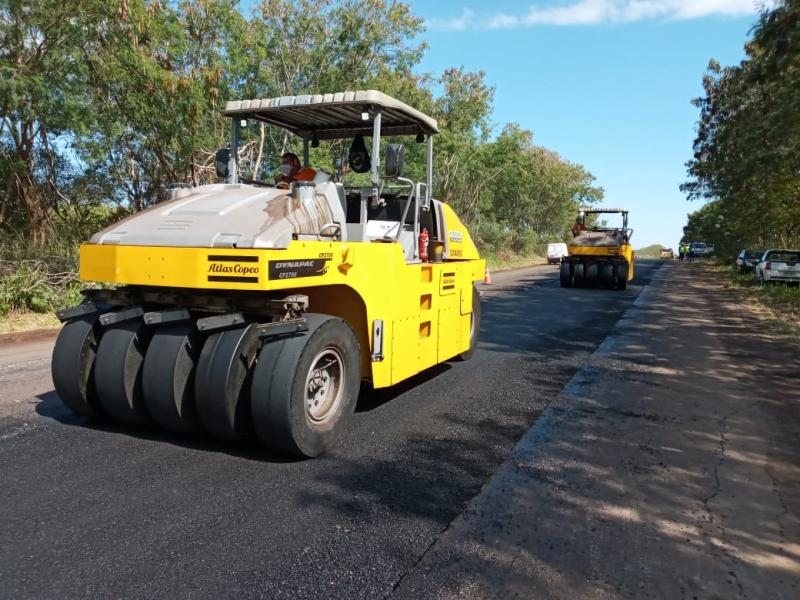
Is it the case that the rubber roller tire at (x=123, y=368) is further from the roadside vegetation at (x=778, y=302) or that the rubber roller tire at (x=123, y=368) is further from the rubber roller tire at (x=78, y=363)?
the roadside vegetation at (x=778, y=302)

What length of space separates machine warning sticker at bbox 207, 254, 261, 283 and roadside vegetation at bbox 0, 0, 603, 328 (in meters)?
5.23

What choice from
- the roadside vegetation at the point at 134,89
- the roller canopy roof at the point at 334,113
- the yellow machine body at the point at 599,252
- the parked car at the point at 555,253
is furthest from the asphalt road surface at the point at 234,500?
the parked car at the point at 555,253

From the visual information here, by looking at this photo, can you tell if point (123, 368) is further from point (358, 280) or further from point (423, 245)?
point (423, 245)

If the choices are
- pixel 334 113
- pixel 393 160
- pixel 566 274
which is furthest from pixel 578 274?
pixel 393 160

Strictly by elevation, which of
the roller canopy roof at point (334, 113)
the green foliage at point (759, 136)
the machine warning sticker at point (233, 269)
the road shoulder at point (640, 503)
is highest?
the green foliage at point (759, 136)

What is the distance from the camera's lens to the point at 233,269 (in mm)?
3729

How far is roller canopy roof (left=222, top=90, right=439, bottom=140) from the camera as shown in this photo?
512cm

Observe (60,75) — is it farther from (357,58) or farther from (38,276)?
(357,58)

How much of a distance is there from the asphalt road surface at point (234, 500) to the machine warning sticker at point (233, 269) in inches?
48.5

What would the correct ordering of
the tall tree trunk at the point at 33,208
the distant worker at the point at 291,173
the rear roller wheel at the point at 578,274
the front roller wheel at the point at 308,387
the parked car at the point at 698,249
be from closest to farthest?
the front roller wheel at the point at 308,387, the distant worker at the point at 291,173, the tall tree trunk at the point at 33,208, the rear roller wheel at the point at 578,274, the parked car at the point at 698,249

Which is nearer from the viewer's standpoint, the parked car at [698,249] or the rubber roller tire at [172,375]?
the rubber roller tire at [172,375]

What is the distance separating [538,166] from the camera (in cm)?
4884

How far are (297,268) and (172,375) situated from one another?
1.12m

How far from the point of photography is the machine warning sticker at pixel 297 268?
3.72m
